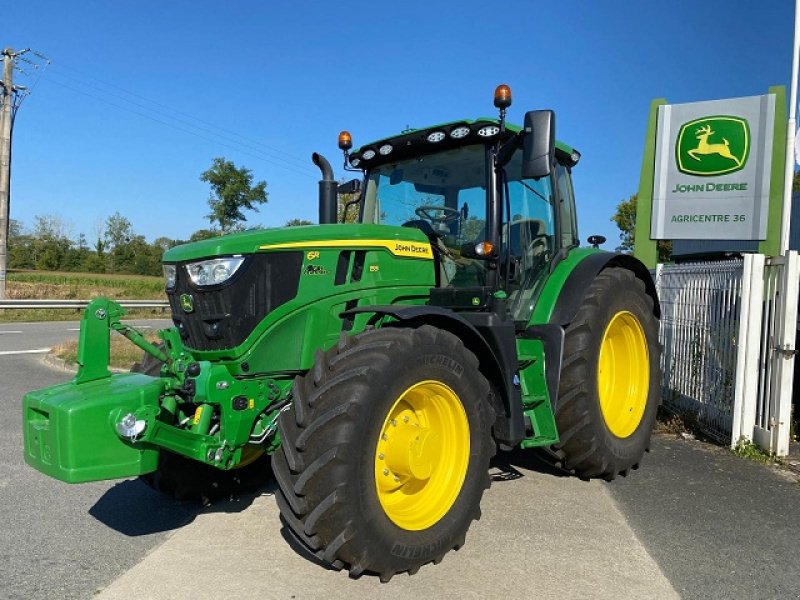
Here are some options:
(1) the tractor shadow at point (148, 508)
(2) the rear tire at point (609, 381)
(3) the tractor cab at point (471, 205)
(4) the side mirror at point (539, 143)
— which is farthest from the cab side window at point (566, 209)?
(1) the tractor shadow at point (148, 508)

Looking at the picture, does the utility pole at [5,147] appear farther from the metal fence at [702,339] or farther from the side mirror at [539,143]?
the side mirror at [539,143]

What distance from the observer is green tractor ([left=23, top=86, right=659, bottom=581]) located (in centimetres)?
290

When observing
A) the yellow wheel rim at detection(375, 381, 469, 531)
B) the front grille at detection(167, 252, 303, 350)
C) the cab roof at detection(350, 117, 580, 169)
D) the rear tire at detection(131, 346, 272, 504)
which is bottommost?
the rear tire at detection(131, 346, 272, 504)

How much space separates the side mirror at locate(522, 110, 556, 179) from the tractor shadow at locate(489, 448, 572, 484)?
2.06 m

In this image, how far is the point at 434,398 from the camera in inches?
133

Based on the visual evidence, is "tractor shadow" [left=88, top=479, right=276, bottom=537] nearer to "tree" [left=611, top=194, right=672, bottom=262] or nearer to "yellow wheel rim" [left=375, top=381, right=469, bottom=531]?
"yellow wheel rim" [left=375, top=381, right=469, bottom=531]

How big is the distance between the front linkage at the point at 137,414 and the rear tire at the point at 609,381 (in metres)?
2.00

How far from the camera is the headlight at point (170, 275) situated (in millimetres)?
3636

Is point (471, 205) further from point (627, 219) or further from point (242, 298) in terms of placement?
point (627, 219)

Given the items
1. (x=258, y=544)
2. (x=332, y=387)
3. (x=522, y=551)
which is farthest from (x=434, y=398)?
(x=258, y=544)

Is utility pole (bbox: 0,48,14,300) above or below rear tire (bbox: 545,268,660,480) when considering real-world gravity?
above

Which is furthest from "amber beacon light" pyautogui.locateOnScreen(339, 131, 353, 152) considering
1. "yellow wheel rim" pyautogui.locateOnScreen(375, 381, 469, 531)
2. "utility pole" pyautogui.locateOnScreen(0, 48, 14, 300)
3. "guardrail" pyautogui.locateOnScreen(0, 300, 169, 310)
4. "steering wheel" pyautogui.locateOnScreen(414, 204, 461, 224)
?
"utility pole" pyautogui.locateOnScreen(0, 48, 14, 300)

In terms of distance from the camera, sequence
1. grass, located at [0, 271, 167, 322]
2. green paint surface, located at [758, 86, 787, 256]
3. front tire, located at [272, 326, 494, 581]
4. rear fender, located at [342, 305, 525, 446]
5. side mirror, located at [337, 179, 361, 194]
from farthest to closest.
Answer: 1. grass, located at [0, 271, 167, 322]
2. green paint surface, located at [758, 86, 787, 256]
3. side mirror, located at [337, 179, 361, 194]
4. rear fender, located at [342, 305, 525, 446]
5. front tire, located at [272, 326, 494, 581]

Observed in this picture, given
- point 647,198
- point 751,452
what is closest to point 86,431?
point 751,452
